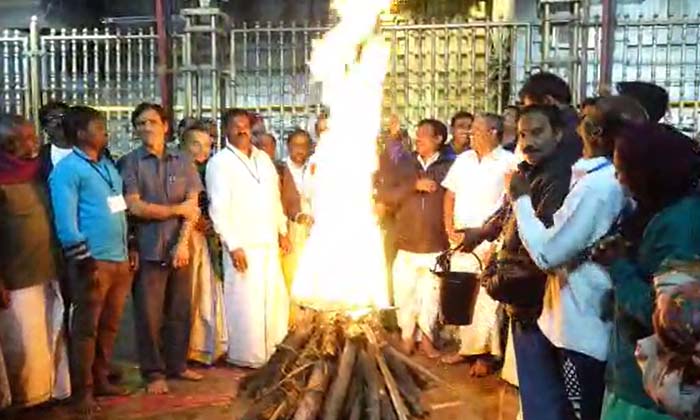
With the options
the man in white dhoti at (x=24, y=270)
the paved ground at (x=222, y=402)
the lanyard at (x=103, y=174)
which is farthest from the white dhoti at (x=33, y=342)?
the lanyard at (x=103, y=174)

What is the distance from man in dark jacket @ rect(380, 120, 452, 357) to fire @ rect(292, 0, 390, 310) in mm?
1505

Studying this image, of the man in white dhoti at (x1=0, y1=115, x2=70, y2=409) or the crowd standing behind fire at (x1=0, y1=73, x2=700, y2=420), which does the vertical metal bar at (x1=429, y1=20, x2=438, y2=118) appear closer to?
the crowd standing behind fire at (x1=0, y1=73, x2=700, y2=420)

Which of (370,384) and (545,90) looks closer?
(545,90)

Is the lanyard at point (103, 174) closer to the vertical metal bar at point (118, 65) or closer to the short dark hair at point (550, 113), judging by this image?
the short dark hair at point (550, 113)

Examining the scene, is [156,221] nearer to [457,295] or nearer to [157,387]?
[157,387]

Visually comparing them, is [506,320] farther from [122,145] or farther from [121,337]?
[122,145]

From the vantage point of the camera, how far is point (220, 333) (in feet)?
27.7

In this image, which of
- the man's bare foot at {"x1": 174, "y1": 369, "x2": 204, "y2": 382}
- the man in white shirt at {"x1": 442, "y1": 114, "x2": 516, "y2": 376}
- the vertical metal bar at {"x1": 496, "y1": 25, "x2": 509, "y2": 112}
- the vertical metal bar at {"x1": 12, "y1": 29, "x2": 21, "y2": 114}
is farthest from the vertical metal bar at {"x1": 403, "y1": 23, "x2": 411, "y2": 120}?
the man's bare foot at {"x1": 174, "y1": 369, "x2": 204, "y2": 382}

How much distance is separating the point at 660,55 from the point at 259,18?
9.23 meters

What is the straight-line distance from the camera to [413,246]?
8.49 m

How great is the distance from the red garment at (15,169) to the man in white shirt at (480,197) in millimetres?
3559

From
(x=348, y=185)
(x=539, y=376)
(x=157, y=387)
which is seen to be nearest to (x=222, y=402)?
(x=157, y=387)

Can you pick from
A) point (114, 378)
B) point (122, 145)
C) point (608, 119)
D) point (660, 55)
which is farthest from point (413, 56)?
point (608, 119)

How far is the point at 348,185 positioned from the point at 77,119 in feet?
6.98
